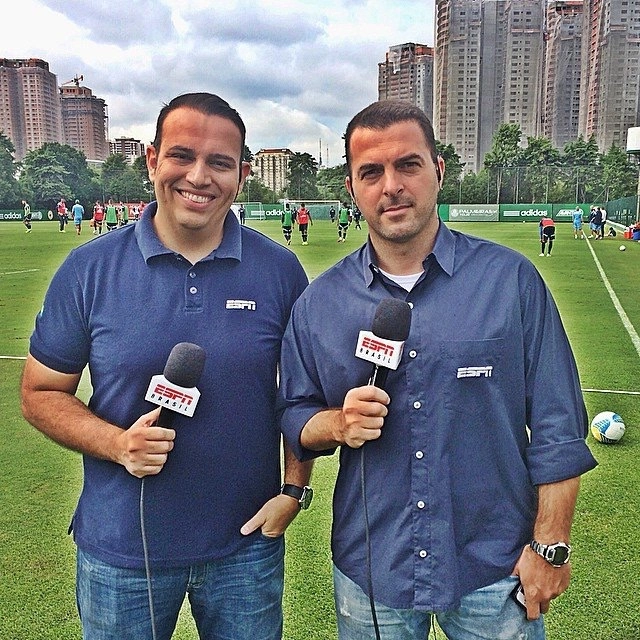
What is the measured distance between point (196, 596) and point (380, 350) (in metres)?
1.07

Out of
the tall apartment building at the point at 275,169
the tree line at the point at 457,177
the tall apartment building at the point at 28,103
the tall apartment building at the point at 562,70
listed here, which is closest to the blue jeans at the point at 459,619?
the tree line at the point at 457,177

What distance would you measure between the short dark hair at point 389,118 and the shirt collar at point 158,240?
1.47 feet

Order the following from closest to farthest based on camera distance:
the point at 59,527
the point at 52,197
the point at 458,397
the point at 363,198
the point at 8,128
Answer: the point at 458,397 < the point at 363,198 < the point at 59,527 < the point at 52,197 < the point at 8,128

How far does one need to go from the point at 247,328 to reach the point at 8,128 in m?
105

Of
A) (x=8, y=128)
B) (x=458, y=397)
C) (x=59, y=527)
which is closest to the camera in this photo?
(x=458, y=397)

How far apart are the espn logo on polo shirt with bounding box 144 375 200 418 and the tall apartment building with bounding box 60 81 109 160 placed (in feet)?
351

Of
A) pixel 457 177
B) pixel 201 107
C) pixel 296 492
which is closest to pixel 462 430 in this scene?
pixel 296 492

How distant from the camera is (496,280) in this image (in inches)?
81.1

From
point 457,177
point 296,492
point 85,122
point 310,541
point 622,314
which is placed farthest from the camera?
point 85,122

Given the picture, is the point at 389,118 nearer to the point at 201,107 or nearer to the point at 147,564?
the point at 201,107

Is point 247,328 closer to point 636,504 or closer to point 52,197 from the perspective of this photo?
point 636,504

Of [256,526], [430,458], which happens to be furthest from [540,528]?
[256,526]

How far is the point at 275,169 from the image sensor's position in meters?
92.9

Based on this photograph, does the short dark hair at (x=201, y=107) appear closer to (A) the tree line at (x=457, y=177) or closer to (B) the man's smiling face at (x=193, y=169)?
(B) the man's smiling face at (x=193, y=169)
